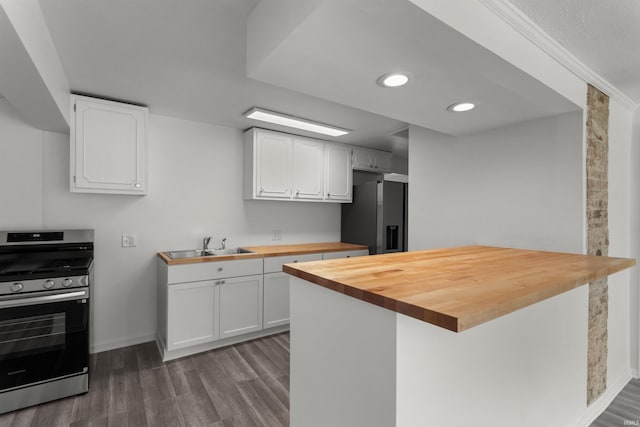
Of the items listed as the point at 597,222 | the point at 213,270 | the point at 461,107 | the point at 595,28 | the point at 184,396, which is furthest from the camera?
the point at 213,270

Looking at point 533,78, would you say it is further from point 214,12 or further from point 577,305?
point 214,12

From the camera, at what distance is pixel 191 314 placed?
2.73 meters

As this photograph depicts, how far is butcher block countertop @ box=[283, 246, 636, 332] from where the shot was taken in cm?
78

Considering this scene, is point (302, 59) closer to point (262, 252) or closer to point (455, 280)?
point (455, 280)

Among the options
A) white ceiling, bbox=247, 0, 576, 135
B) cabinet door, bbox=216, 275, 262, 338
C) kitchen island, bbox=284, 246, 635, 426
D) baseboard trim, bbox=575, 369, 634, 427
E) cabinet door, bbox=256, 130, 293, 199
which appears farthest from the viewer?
cabinet door, bbox=256, 130, 293, 199

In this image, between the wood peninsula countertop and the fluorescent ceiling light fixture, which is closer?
the wood peninsula countertop

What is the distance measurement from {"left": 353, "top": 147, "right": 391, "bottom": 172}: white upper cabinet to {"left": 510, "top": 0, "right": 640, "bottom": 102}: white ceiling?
261 cm

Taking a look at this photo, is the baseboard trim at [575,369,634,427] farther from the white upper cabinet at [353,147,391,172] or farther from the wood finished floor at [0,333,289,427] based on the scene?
the white upper cabinet at [353,147,391,172]

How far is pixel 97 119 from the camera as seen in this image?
2.55 m

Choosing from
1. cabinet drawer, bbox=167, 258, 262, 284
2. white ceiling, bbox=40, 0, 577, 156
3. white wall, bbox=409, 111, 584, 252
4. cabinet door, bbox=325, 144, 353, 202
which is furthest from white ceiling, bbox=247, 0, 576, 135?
cabinet door, bbox=325, 144, 353, 202

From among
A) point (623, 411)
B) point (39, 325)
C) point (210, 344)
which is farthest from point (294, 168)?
point (623, 411)

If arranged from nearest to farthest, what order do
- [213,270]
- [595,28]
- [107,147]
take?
[595,28]
[107,147]
[213,270]

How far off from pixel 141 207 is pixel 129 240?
334 mm

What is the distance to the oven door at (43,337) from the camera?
77.6 inches
